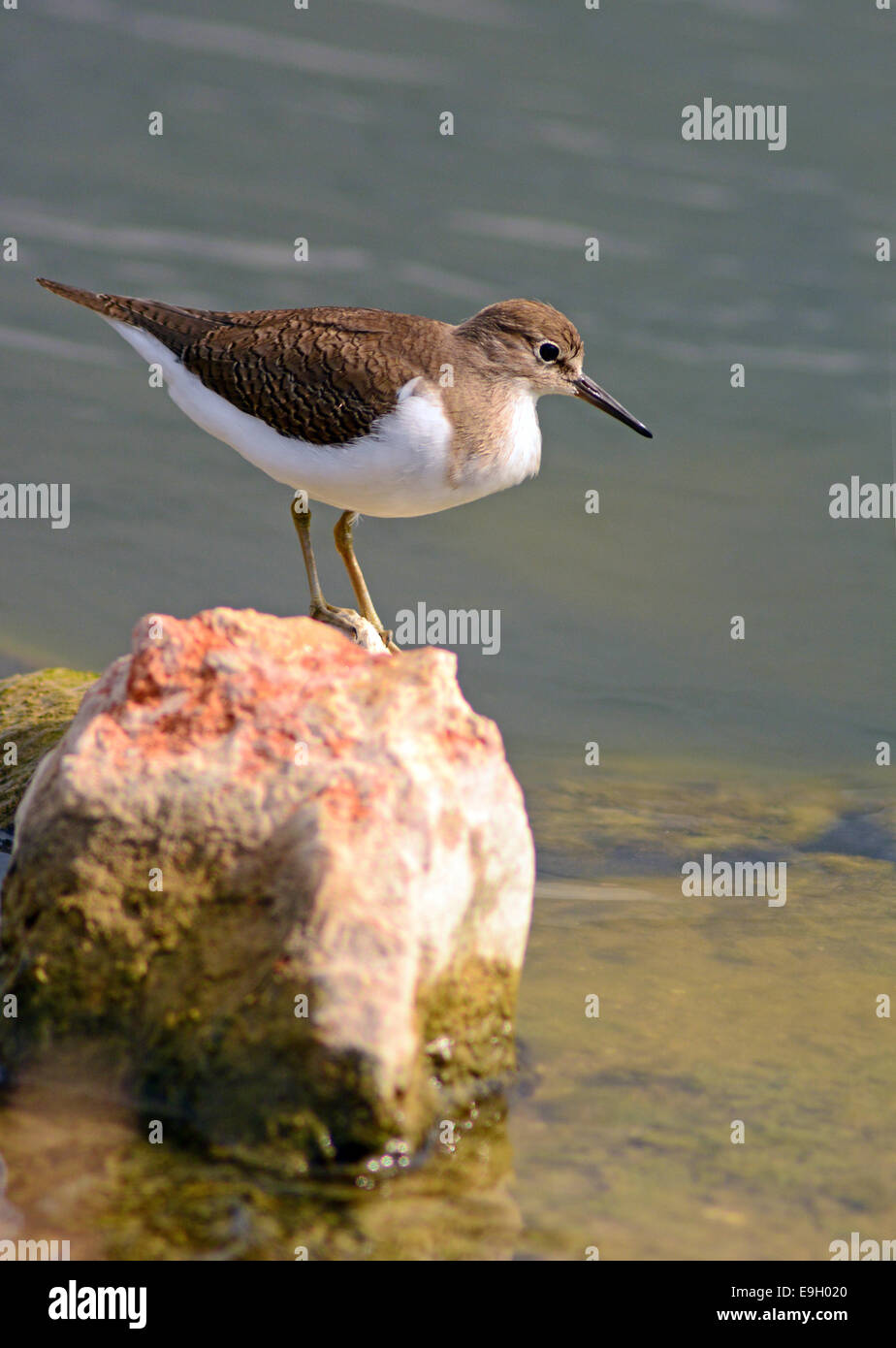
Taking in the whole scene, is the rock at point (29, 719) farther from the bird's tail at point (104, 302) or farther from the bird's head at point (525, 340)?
the bird's head at point (525, 340)

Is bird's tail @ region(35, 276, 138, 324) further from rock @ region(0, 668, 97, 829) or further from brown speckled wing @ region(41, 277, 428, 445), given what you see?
rock @ region(0, 668, 97, 829)

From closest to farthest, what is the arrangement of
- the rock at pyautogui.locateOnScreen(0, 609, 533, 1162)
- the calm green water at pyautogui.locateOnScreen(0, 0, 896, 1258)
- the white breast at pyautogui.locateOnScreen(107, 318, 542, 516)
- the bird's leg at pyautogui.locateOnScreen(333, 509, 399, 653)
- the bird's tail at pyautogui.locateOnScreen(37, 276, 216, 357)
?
the rock at pyautogui.locateOnScreen(0, 609, 533, 1162) < the calm green water at pyautogui.locateOnScreen(0, 0, 896, 1258) < the white breast at pyautogui.locateOnScreen(107, 318, 542, 516) < the bird's tail at pyautogui.locateOnScreen(37, 276, 216, 357) < the bird's leg at pyautogui.locateOnScreen(333, 509, 399, 653)

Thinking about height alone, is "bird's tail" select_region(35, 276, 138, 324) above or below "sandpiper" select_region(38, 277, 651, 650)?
above

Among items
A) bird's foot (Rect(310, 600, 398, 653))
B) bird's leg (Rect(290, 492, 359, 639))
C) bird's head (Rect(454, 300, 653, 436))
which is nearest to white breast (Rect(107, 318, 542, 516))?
bird's head (Rect(454, 300, 653, 436))

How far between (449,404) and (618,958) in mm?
2382

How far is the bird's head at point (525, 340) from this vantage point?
6.79 m

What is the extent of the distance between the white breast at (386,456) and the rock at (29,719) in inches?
51.3

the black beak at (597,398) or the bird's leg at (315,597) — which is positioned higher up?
the black beak at (597,398)

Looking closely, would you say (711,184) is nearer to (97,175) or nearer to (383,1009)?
(97,175)

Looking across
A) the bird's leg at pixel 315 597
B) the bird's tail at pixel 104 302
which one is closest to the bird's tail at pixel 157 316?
the bird's tail at pixel 104 302

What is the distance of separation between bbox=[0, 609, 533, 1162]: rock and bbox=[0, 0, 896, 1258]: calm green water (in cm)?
24

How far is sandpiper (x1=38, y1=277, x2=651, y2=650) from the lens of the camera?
6332 millimetres

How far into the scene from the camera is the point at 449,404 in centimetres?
639

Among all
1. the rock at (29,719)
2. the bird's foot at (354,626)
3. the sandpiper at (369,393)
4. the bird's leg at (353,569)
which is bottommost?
the rock at (29,719)
